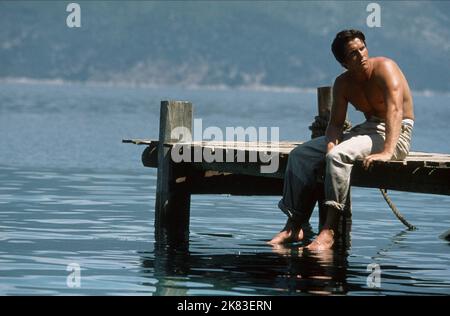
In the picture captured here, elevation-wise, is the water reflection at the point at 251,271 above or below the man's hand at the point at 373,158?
below

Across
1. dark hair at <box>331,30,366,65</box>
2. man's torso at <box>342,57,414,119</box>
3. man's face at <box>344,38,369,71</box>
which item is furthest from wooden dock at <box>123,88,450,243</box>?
dark hair at <box>331,30,366,65</box>

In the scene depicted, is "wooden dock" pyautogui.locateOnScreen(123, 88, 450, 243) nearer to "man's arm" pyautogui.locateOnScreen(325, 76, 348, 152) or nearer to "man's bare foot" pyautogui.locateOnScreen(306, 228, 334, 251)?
"man's arm" pyautogui.locateOnScreen(325, 76, 348, 152)

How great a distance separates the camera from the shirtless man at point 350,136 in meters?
14.0

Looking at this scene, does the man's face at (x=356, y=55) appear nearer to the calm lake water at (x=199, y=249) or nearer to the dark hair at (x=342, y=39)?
the dark hair at (x=342, y=39)

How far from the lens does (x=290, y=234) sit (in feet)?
49.4

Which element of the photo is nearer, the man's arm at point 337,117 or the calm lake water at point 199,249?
the calm lake water at point 199,249

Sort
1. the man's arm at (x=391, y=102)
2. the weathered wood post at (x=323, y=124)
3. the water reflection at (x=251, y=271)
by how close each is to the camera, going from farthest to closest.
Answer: the weathered wood post at (x=323, y=124) < the man's arm at (x=391, y=102) < the water reflection at (x=251, y=271)

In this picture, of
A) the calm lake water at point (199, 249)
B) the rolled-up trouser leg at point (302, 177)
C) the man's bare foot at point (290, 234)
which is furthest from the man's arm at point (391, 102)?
the man's bare foot at point (290, 234)

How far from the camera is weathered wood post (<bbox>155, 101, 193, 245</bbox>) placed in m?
17.4

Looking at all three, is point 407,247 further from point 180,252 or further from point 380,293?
point 380,293

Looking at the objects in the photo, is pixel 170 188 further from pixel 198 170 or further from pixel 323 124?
pixel 323 124

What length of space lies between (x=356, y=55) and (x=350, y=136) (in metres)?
0.88

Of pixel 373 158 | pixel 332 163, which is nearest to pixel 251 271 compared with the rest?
pixel 332 163
